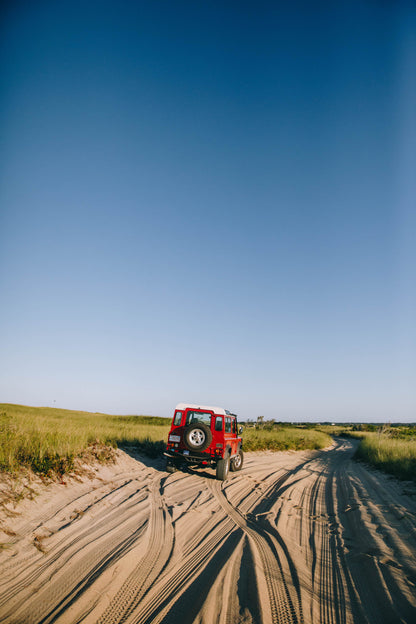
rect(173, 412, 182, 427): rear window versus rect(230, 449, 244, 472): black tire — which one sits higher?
rect(173, 412, 182, 427): rear window

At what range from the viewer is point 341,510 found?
6.98 meters

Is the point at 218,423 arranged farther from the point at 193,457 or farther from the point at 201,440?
the point at 193,457

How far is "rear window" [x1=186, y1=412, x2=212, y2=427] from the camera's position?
10328mm

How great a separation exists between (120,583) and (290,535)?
10.2 feet

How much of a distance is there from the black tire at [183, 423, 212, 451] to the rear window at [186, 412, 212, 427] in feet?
2.77

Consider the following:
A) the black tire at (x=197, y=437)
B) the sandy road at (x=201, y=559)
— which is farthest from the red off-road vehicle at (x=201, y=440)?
the sandy road at (x=201, y=559)

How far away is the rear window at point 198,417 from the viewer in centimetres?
1033

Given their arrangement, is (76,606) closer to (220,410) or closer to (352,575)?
(352,575)

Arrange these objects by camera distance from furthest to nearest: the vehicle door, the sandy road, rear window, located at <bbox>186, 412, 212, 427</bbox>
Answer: rear window, located at <bbox>186, 412, 212, 427</bbox> < the vehicle door < the sandy road

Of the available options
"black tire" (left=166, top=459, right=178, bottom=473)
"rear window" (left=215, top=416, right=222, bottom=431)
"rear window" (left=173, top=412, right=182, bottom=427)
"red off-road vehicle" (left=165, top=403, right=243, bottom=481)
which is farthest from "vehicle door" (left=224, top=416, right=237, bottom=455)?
"black tire" (left=166, top=459, right=178, bottom=473)

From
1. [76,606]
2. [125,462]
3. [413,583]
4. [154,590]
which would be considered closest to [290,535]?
[413,583]

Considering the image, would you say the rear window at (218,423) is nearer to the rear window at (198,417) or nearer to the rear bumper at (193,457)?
the rear window at (198,417)

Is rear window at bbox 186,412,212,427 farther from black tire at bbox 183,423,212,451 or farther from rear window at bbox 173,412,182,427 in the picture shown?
black tire at bbox 183,423,212,451

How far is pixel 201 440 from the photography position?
936 centimetres
